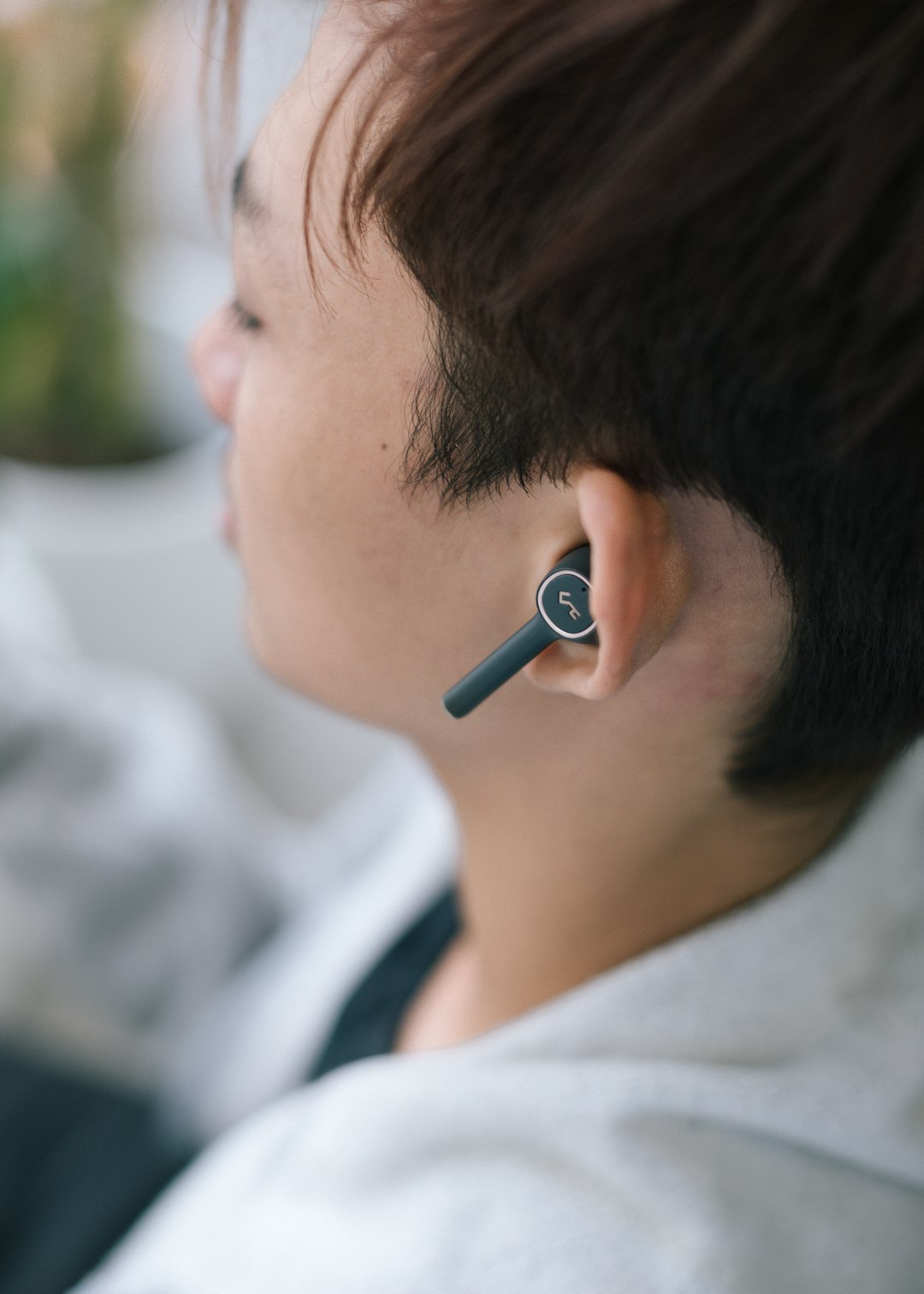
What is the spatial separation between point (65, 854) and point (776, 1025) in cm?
58

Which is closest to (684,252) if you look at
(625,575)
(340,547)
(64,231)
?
(625,575)

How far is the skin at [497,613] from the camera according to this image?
1.57 feet

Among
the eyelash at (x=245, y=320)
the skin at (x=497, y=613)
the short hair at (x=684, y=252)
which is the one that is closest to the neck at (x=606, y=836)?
the skin at (x=497, y=613)

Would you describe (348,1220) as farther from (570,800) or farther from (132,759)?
(132,759)

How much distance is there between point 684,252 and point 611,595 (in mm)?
140

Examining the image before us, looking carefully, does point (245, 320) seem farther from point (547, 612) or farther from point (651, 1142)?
point (651, 1142)

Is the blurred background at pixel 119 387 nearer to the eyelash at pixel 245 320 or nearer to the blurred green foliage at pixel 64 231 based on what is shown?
the blurred green foliage at pixel 64 231

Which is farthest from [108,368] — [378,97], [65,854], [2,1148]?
[378,97]

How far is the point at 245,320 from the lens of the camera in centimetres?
56

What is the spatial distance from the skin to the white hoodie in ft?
0.15

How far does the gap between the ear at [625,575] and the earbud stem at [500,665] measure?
0.09ft

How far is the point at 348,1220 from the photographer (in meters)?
0.63

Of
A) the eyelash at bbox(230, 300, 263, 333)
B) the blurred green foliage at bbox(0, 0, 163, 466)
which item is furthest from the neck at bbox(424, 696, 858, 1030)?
the blurred green foliage at bbox(0, 0, 163, 466)

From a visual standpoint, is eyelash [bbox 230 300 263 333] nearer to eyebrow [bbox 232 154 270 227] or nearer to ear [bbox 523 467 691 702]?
eyebrow [bbox 232 154 270 227]
